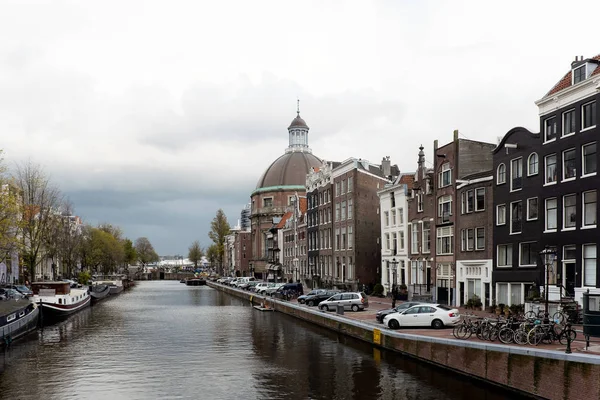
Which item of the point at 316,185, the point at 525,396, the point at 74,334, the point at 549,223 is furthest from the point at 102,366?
the point at 316,185

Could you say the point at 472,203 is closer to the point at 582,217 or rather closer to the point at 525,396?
the point at 582,217

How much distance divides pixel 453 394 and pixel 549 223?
20.4 metres

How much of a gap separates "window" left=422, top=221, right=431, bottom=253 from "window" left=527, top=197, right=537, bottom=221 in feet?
53.7

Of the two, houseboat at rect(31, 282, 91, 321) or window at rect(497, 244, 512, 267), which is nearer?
window at rect(497, 244, 512, 267)

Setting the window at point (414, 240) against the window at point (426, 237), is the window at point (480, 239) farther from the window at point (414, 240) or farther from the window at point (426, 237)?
the window at point (414, 240)

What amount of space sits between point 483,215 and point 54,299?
46.9 metres

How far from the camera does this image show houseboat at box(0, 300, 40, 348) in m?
43.7

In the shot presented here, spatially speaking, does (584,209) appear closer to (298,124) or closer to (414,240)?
(414,240)

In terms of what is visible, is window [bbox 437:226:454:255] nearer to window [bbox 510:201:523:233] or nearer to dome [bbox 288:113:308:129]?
window [bbox 510:201:523:233]

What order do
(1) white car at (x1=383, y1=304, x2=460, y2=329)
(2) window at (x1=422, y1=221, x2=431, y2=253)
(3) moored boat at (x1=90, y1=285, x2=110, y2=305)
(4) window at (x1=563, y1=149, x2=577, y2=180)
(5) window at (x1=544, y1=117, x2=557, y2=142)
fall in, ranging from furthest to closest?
(3) moored boat at (x1=90, y1=285, x2=110, y2=305), (2) window at (x1=422, y1=221, x2=431, y2=253), (5) window at (x1=544, y1=117, x2=557, y2=142), (4) window at (x1=563, y1=149, x2=577, y2=180), (1) white car at (x1=383, y1=304, x2=460, y2=329)

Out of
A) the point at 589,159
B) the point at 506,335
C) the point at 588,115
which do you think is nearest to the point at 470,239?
the point at 589,159

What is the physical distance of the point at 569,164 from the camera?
41031 mm

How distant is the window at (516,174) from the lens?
153 feet

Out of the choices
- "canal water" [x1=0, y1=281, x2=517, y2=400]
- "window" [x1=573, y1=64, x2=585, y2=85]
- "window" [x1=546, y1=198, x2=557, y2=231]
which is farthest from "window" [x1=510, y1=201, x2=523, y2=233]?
"canal water" [x1=0, y1=281, x2=517, y2=400]
